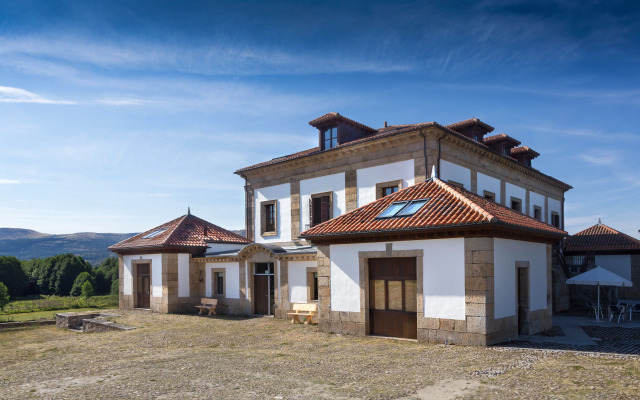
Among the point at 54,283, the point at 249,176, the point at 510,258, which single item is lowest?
the point at 54,283

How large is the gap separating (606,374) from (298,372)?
5.64 meters

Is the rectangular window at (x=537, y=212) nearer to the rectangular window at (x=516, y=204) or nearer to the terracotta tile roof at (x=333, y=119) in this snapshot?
the rectangular window at (x=516, y=204)

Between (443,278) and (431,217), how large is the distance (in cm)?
161

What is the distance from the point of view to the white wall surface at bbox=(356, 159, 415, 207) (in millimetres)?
18422

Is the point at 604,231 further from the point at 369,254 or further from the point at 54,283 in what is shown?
the point at 54,283

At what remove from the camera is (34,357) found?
12867 mm

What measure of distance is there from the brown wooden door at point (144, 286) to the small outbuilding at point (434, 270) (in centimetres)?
1229

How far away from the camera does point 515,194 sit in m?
23.7

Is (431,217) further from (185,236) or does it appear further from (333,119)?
(185,236)

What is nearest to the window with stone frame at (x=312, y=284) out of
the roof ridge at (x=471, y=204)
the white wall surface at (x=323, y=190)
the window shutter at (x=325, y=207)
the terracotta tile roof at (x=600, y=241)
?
the white wall surface at (x=323, y=190)

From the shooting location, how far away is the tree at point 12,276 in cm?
5009

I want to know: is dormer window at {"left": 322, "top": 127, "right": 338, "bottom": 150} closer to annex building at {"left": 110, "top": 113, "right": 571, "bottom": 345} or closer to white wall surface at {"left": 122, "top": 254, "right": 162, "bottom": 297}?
annex building at {"left": 110, "top": 113, "right": 571, "bottom": 345}

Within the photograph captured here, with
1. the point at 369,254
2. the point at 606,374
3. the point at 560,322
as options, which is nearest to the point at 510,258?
the point at 369,254

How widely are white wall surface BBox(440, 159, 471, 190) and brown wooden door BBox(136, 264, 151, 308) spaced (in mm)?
14869
